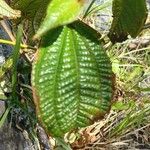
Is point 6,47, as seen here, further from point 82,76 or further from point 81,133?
point 82,76

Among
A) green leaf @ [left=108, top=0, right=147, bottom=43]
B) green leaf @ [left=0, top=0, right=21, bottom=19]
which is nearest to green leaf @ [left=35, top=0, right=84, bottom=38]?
green leaf @ [left=108, top=0, right=147, bottom=43]

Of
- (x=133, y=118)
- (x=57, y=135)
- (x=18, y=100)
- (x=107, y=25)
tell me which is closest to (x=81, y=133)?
(x=133, y=118)

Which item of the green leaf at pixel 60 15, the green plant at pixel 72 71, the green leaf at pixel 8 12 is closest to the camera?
the green leaf at pixel 60 15

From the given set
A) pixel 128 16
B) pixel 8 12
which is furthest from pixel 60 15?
pixel 8 12

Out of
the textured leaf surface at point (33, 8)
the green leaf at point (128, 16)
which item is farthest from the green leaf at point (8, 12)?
the green leaf at point (128, 16)

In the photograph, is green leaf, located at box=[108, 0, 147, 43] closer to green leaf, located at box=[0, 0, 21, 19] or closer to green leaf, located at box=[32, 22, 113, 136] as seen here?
green leaf, located at box=[32, 22, 113, 136]

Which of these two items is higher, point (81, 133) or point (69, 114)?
point (69, 114)

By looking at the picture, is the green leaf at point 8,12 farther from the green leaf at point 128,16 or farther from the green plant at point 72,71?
the green leaf at point 128,16
